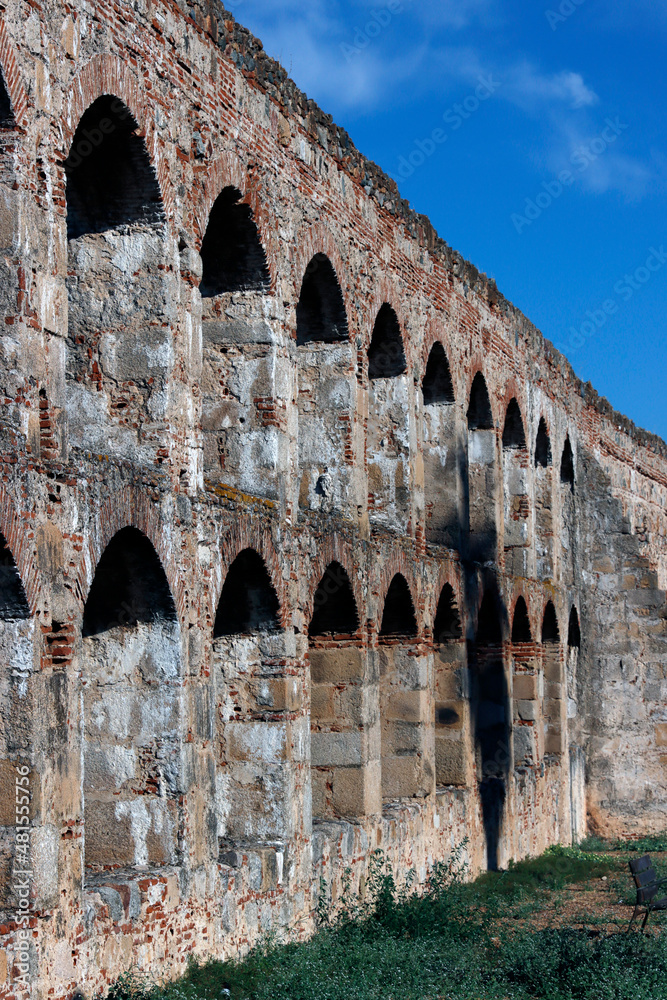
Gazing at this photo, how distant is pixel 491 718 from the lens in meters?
16.1

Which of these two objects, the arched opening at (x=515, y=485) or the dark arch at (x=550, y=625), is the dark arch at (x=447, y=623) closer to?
the arched opening at (x=515, y=485)

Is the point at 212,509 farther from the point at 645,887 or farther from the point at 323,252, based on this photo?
the point at 645,887

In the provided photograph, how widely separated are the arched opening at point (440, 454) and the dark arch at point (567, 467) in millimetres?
6362

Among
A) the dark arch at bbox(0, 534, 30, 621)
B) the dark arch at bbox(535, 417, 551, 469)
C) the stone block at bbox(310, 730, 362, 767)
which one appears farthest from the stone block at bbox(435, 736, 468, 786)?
the dark arch at bbox(0, 534, 30, 621)

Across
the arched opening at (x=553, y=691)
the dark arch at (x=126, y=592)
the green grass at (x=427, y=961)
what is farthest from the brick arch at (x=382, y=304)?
the arched opening at (x=553, y=691)

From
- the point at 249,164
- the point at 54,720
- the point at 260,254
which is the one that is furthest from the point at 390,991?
the point at 249,164

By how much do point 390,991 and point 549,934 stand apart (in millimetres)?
2080

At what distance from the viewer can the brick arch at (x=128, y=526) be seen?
7.15 m

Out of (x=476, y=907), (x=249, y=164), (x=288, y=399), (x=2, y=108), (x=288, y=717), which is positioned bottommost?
(x=476, y=907)

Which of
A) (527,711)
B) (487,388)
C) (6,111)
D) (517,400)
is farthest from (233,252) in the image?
(527,711)

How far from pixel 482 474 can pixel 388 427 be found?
3.32 meters

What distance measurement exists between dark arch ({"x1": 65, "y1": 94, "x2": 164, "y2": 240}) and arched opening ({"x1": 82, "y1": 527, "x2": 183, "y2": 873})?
2235mm

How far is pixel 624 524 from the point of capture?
2034cm

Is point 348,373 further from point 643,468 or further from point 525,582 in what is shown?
point 643,468
